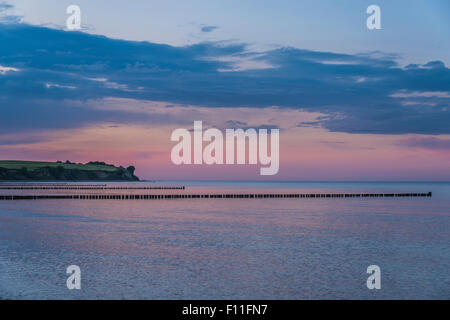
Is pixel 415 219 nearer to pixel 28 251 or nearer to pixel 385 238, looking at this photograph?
pixel 385 238

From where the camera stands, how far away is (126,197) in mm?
108500

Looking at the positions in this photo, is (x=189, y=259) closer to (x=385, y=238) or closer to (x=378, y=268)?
(x=378, y=268)

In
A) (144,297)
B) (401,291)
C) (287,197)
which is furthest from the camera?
(287,197)

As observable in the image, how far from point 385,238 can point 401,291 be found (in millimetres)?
20289

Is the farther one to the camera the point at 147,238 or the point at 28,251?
the point at 147,238

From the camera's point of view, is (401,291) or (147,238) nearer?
(401,291)

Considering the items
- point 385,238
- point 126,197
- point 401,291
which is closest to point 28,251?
point 401,291

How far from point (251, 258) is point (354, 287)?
30.0 feet

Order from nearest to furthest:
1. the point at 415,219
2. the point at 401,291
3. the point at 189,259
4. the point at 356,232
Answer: the point at 401,291, the point at 189,259, the point at 356,232, the point at 415,219

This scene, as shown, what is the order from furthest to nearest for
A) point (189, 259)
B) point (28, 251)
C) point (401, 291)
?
point (28, 251) → point (189, 259) → point (401, 291)

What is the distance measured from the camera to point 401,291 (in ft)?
78.7
